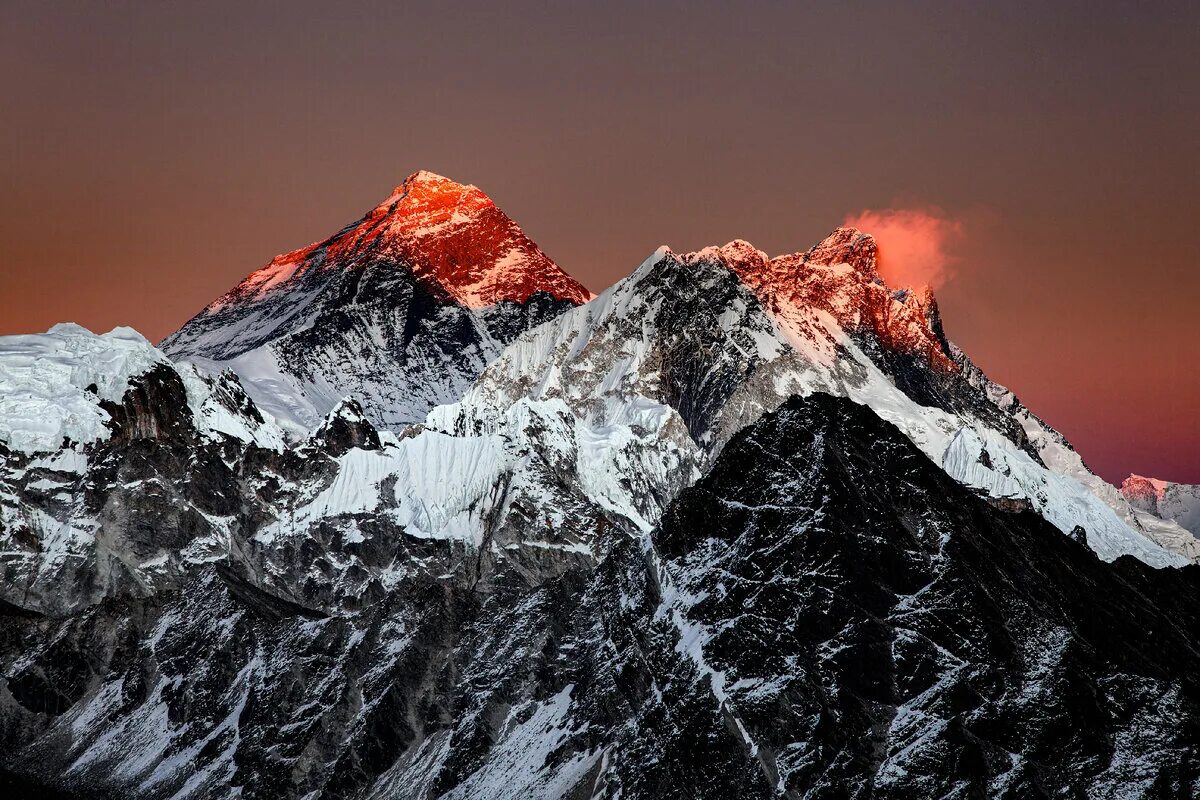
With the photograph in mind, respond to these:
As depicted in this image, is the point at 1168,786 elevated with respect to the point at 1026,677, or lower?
lower

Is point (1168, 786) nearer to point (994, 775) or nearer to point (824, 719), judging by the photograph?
point (994, 775)

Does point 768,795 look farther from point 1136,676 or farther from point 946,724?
point 1136,676

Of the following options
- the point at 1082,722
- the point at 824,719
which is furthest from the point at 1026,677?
the point at 824,719

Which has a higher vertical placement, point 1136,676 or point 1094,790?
point 1136,676

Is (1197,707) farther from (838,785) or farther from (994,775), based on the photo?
(838,785)

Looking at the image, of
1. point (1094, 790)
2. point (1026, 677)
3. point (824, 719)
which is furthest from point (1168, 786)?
point (824, 719)

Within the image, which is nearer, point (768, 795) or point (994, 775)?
point (994, 775)

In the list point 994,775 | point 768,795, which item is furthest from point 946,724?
point 768,795

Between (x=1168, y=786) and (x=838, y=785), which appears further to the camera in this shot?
(x=838, y=785)
